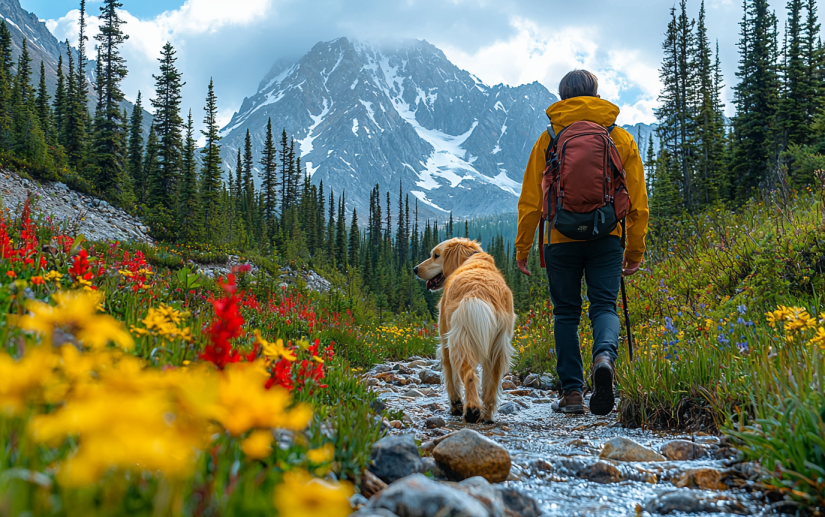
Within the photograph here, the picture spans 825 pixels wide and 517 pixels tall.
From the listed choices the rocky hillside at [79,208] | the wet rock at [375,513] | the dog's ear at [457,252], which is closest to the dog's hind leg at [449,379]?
the dog's ear at [457,252]

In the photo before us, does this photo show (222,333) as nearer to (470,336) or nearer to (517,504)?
(517,504)

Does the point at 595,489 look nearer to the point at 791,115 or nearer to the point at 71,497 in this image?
the point at 71,497

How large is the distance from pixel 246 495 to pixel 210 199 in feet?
115

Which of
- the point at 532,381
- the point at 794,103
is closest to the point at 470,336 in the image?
the point at 532,381

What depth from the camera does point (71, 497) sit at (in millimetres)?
963

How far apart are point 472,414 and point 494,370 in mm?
608

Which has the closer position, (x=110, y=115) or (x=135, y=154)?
(x=110, y=115)

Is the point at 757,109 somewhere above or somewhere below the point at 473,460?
above

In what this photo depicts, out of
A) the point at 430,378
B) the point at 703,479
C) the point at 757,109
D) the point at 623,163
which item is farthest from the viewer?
the point at 757,109

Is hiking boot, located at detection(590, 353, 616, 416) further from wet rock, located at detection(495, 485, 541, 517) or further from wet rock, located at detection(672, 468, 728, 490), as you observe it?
wet rock, located at detection(495, 485, 541, 517)

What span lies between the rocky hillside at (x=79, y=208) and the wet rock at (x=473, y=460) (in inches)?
616

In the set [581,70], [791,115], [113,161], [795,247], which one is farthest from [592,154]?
[791,115]

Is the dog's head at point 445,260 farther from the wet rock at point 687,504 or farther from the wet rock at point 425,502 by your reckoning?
the wet rock at point 425,502

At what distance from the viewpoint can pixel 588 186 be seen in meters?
4.22
